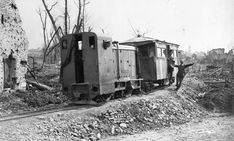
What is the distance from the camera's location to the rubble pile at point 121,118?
9656 millimetres

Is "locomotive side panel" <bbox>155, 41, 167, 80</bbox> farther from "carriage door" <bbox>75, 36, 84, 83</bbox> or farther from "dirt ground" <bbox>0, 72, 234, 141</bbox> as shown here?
"carriage door" <bbox>75, 36, 84, 83</bbox>

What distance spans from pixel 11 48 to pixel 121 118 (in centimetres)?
839

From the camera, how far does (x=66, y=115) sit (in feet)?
34.4

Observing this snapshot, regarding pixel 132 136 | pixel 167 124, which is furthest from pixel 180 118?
pixel 132 136

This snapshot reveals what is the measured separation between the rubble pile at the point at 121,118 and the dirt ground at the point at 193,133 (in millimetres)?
487

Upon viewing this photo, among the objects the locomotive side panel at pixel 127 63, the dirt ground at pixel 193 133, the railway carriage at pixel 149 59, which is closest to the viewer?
the dirt ground at pixel 193 133

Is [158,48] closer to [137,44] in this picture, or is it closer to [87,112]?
[137,44]

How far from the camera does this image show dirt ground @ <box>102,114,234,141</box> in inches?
408

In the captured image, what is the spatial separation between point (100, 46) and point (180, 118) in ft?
17.2

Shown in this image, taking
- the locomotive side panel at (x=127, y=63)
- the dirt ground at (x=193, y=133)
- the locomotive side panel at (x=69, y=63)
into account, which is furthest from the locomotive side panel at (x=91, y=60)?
the dirt ground at (x=193, y=133)

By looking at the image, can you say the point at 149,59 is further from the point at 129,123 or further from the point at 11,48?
the point at 11,48

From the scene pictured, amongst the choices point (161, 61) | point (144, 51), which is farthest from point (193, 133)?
point (161, 61)

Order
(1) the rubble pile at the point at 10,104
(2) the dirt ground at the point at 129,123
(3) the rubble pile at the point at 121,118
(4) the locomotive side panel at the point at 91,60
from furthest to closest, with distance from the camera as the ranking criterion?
1. (1) the rubble pile at the point at 10,104
2. (4) the locomotive side panel at the point at 91,60
3. (3) the rubble pile at the point at 121,118
4. (2) the dirt ground at the point at 129,123

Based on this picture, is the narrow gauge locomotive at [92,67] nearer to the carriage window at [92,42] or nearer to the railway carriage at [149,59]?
the carriage window at [92,42]
